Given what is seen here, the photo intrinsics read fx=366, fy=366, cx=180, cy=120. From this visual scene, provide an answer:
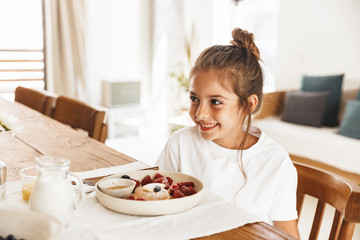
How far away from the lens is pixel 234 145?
1.17m

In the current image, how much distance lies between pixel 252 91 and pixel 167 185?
48cm

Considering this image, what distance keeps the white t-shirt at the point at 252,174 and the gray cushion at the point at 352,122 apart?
2106 mm

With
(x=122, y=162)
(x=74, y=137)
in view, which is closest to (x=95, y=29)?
(x=74, y=137)

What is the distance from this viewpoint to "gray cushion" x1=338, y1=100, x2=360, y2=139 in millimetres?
2949

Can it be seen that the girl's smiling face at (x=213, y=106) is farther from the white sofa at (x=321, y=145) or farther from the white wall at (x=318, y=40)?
the white wall at (x=318, y=40)

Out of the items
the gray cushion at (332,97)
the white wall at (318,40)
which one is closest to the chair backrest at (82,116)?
the gray cushion at (332,97)

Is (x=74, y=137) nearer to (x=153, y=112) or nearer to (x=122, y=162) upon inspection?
(x=122, y=162)

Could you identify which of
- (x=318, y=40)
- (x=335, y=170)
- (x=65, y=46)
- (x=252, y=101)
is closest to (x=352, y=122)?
(x=335, y=170)

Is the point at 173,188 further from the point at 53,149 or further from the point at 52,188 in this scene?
the point at 53,149

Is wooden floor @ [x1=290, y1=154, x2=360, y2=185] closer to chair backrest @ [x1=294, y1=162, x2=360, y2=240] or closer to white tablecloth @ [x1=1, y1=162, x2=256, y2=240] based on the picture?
chair backrest @ [x1=294, y1=162, x2=360, y2=240]

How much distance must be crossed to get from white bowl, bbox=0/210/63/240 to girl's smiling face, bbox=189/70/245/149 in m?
0.60

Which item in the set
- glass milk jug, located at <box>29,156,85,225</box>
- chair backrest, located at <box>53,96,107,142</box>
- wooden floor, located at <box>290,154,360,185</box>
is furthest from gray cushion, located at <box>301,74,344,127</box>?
glass milk jug, located at <box>29,156,85,225</box>

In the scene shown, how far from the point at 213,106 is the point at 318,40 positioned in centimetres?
328

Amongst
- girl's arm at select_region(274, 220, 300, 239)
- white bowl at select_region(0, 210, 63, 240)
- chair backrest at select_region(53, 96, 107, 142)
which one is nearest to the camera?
white bowl at select_region(0, 210, 63, 240)
